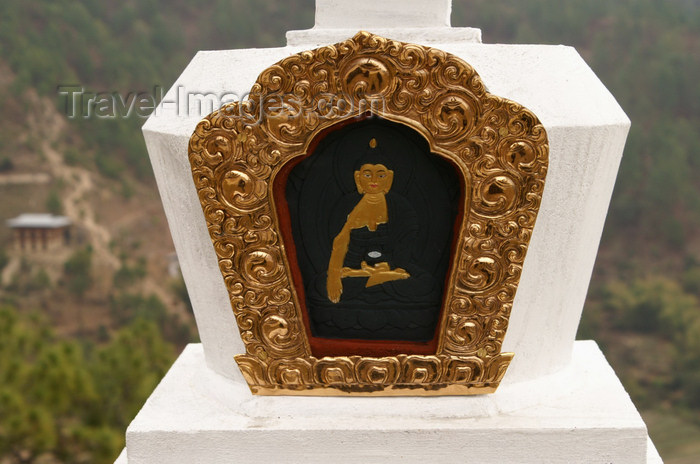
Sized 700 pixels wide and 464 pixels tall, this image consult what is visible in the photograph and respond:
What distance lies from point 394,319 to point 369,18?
4.32ft

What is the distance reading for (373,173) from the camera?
338 centimetres

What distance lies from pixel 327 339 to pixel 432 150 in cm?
95

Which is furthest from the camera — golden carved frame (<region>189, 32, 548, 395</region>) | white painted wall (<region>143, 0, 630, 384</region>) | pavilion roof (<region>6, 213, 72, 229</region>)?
pavilion roof (<region>6, 213, 72, 229</region>)

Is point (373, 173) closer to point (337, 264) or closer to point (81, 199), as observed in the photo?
point (337, 264)

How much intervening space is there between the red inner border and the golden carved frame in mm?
34

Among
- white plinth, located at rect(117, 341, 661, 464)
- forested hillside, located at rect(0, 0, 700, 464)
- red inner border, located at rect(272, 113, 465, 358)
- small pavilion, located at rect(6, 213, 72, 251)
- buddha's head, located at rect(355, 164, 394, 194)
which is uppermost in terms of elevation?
buddha's head, located at rect(355, 164, 394, 194)

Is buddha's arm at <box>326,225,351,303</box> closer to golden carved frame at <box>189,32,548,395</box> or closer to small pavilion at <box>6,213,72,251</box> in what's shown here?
golden carved frame at <box>189,32,548,395</box>

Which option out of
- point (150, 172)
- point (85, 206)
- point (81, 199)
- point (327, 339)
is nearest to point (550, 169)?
point (327, 339)

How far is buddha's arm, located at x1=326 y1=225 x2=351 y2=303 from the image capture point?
345cm

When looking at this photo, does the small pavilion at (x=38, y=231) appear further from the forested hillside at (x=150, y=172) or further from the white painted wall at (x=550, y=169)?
the white painted wall at (x=550, y=169)

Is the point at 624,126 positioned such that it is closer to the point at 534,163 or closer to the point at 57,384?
the point at 534,163

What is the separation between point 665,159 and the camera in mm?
26688

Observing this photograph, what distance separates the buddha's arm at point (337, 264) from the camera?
345 cm

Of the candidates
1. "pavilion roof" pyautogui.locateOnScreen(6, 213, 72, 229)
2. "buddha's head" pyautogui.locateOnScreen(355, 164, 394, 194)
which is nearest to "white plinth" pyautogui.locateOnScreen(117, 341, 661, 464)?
"buddha's head" pyautogui.locateOnScreen(355, 164, 394, 194)
